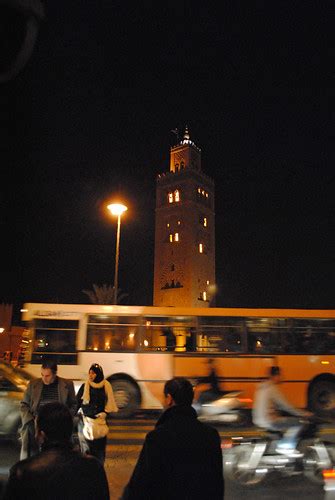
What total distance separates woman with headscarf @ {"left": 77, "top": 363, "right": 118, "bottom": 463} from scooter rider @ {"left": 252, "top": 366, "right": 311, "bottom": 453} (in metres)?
2.15

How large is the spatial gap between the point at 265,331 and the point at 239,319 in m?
0.89

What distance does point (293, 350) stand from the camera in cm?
1515

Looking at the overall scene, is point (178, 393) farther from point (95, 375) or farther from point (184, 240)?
point (184, 240)

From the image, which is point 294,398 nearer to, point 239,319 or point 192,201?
point 239,319

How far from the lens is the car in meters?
9.01

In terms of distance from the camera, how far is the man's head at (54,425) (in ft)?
8.73

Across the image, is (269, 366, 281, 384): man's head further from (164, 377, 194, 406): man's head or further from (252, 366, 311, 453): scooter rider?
(164, 377, 194, 406): man's head

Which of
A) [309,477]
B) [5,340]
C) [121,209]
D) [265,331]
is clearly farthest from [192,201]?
[309,477]

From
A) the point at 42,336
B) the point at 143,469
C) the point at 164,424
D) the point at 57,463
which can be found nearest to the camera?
the point at 57,463

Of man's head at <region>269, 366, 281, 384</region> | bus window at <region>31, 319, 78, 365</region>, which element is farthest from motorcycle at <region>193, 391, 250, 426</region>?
bus window at <region>31, 319, 78, 365</region>

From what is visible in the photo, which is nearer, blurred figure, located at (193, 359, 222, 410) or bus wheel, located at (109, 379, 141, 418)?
blurred figure, located at (193, 359, 222, 410)

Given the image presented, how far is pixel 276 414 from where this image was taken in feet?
23.4

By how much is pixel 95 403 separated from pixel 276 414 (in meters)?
2.60

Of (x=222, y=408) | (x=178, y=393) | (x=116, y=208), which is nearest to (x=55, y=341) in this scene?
(x=222, y=408)
